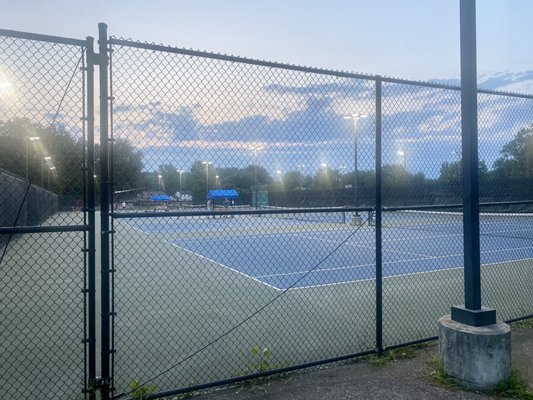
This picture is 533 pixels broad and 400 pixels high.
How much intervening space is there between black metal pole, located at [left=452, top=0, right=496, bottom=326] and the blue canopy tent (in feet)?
8.07

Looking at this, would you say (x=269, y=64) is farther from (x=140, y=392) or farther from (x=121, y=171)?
(x=140, y=392)

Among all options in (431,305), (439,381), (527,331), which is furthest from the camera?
(431,305)

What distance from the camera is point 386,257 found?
14.8 meters

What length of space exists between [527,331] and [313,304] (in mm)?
3365

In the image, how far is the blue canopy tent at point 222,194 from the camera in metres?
4.64

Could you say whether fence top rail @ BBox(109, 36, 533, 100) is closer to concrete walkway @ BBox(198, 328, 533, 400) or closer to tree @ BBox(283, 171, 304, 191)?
tree @ BBox(283, 171, 304, 191)

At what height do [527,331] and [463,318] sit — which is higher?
[463,318]

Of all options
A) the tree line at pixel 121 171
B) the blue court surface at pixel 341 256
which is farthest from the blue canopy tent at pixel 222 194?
the blue court surface at pixel 341 256

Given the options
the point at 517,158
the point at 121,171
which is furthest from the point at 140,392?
the point at 517,158

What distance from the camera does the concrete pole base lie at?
4.21 m

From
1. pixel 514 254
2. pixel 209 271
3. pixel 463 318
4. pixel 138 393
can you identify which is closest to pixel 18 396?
pixel 138 393

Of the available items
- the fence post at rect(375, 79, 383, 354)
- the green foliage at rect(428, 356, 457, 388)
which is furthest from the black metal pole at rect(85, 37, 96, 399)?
the green foliage at rect(428, 356, 457, 388)

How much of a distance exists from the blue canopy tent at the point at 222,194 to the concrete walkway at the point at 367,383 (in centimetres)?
193

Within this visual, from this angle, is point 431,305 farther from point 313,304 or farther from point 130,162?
point 130,162
